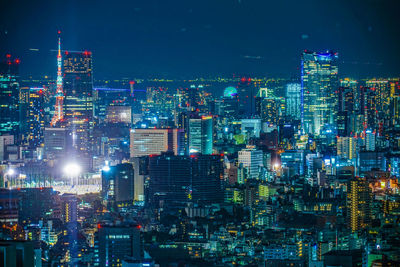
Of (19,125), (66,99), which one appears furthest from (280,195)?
(66,99)

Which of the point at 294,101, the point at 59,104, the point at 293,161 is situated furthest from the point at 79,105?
the point at 294,101

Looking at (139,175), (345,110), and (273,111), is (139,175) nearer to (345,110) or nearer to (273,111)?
(273,111)

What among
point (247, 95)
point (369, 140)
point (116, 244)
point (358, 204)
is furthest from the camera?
point (247, 95)

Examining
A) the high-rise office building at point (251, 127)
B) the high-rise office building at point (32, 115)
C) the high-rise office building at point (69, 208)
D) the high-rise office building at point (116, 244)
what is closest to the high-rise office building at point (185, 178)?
the high-rise office building at point (69, 208)

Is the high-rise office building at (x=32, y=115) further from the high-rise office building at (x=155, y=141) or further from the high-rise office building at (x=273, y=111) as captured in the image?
the high-rise office building at (x=273, y=111)

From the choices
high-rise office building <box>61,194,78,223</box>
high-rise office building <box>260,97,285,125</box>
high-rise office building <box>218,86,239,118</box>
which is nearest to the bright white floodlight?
high-rise office building <box>61,194,78,223</box>

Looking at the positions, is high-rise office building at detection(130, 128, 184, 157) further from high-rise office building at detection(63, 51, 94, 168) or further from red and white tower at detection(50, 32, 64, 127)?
red and white tower at detection(50, 32, 64, 127)
